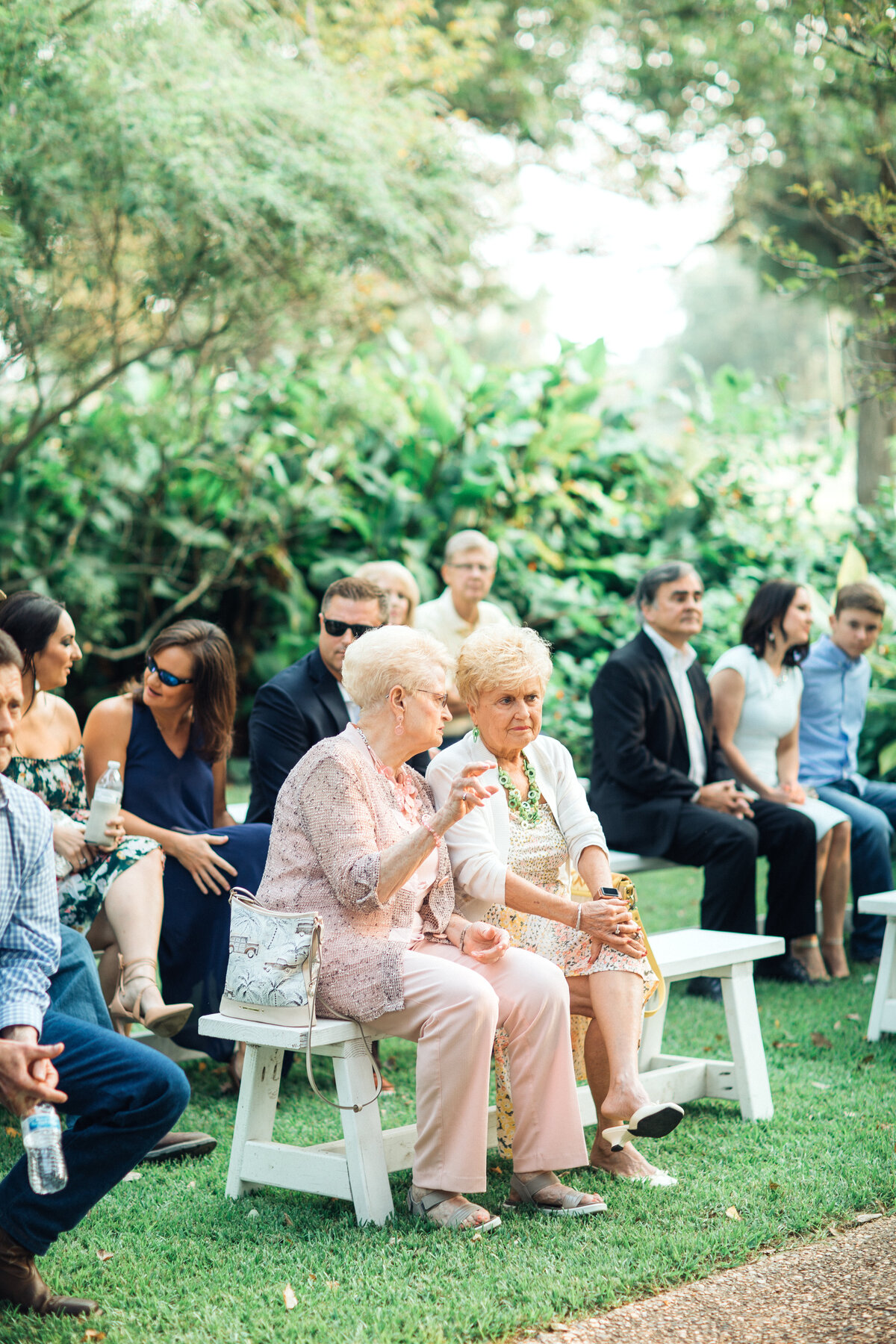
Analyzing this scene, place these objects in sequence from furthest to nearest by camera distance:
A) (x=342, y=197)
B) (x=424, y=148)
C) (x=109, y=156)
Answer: (x=424, y=148) → (x=342, y=197) → (x=109, y=156)

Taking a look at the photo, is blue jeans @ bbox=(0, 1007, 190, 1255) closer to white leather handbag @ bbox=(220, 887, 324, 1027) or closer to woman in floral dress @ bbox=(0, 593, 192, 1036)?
white leather handbag @ bbox=(220, 887, 324, 1027)

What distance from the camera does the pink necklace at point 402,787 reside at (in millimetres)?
3406

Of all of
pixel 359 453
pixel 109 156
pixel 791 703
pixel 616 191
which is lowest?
pixel 791 703

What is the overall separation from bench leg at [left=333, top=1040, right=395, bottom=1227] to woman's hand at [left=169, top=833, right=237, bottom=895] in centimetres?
115

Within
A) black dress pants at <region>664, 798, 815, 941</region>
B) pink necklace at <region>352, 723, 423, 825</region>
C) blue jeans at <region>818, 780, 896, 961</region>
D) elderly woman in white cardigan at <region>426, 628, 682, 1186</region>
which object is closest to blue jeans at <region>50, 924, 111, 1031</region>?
pink necklace at <region>352, 723, 423, 825</region>

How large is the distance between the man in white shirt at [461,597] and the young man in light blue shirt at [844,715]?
1.67m

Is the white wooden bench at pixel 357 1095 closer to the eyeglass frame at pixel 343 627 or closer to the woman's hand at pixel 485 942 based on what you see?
the woman's hand at pixel 485 942

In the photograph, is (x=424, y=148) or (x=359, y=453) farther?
(x=359, y=453)

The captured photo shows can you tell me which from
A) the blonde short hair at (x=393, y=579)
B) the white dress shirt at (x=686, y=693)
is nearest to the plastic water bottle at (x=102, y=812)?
the blonde short hair at (x=393, y=579)

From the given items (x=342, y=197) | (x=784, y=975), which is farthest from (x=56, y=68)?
(x=784, y=975)

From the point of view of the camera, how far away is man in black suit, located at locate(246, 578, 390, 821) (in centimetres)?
446

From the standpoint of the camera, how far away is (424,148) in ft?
28.6

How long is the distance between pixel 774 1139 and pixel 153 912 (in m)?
2.03

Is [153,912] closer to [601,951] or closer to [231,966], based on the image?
[231,966]
